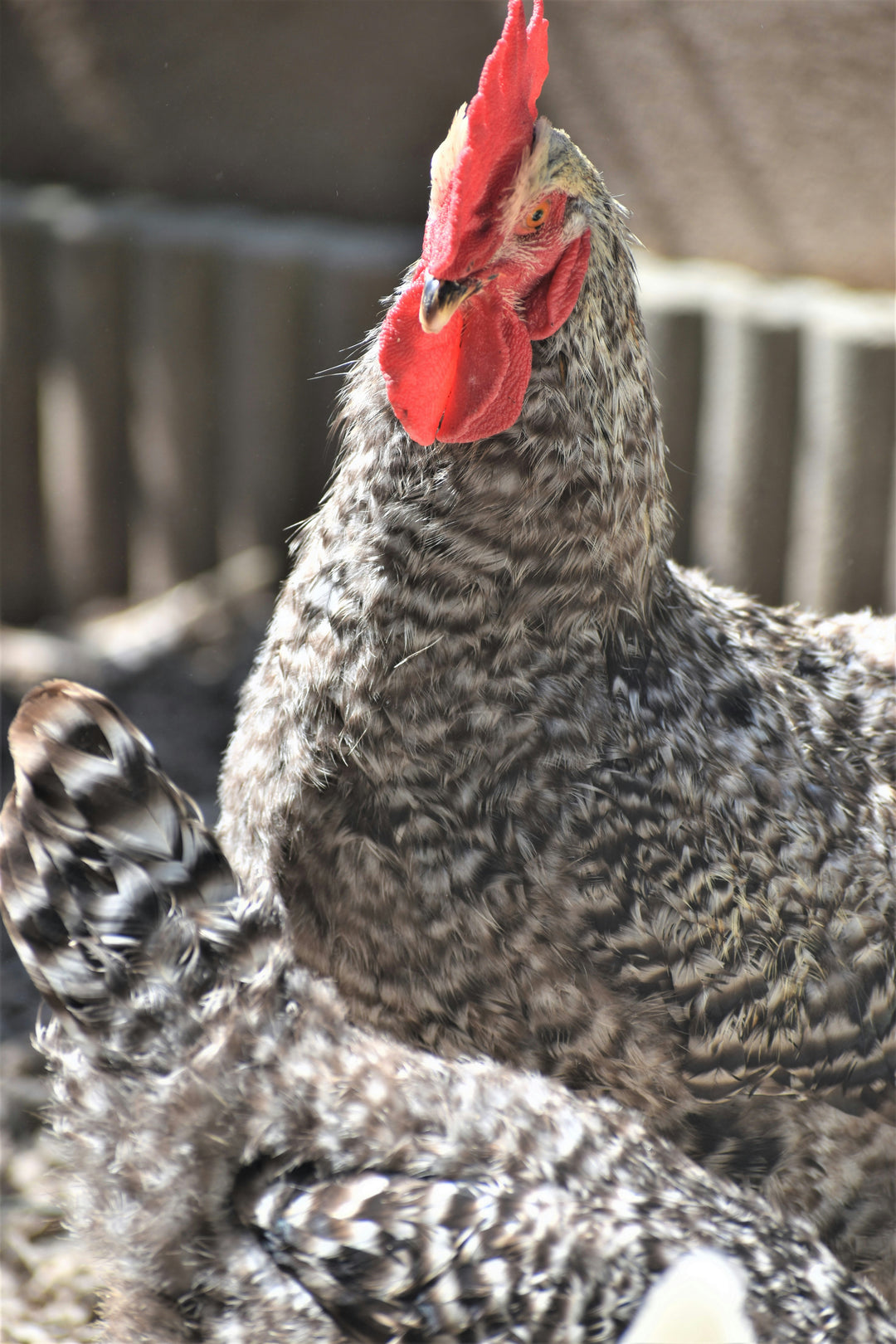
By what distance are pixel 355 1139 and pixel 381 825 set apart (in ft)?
1.44

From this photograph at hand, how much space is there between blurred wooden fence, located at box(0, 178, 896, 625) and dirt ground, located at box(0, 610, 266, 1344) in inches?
22.9

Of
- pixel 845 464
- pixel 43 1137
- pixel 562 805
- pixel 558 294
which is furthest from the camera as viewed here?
pixel 845 464

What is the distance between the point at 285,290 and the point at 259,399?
1.24 feet

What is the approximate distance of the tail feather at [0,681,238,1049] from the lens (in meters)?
1.77

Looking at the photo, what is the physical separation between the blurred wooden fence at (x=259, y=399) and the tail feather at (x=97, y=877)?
1869 millimetres

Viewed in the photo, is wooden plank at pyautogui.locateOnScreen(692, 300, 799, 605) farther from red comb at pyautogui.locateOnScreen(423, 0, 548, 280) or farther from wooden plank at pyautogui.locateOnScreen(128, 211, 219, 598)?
red comb at pyautogui.locateOnScreen(423, 0, 548, 280)

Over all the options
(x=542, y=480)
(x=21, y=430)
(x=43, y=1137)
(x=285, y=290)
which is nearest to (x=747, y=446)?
(x=285, y=290)

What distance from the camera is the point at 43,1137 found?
107 inches

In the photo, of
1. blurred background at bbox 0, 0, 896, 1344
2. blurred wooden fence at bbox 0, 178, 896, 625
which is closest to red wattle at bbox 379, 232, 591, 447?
blurred background at bbox 0, 0, 896, 1344

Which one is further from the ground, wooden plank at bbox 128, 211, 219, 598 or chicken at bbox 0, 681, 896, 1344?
wooden plank at bbox 128, 211, 219, 598

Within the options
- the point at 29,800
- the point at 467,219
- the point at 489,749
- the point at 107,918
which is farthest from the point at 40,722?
the point at 467,219

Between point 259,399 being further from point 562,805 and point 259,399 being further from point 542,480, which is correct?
point 562,805

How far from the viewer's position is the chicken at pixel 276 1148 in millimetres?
1618

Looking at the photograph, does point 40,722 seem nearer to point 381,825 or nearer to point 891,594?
point 381,825
